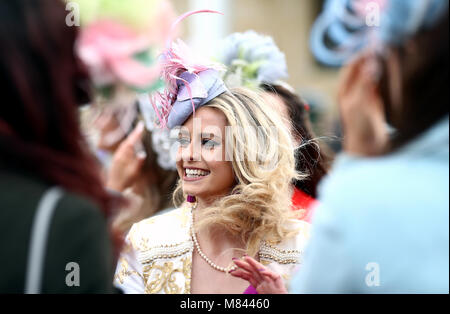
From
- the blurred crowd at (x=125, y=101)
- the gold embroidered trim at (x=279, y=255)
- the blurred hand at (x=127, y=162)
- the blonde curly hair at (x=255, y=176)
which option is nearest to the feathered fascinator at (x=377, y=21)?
the blurred crowd at (x=125, y=101)

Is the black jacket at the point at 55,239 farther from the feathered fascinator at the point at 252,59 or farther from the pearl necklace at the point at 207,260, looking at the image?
the feathered fascinator at the point at 252,59

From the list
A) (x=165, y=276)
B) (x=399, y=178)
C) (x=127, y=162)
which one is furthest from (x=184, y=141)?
(x=399, y=178)

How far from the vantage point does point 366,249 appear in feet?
4.50

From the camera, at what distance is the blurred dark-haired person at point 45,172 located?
1.43 meters

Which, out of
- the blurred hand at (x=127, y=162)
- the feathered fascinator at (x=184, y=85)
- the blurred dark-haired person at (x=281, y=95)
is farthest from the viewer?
the blurred hand at (x=127, y=162)

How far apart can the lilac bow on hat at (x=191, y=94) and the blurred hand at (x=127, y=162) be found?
2.69ft

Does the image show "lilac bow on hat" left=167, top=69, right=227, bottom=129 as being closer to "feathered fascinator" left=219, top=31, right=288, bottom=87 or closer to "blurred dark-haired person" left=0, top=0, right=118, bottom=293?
"feathered fascinator" left=219, top=31, right=288, bottom=87

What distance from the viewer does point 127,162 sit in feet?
12.3

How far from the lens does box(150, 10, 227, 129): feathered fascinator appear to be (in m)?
→ 2.85

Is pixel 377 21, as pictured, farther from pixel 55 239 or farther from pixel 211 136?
pixel 211 136

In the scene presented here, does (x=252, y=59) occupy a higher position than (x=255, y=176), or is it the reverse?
(x=252, y=59)

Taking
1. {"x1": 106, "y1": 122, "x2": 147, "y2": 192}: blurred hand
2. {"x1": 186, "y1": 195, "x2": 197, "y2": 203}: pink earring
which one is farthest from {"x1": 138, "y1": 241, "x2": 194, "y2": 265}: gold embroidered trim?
{"x1": 106, "y1": 122, "x2": 147, "y2": 192}: blurred hand

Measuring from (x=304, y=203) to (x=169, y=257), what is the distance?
71 cm
